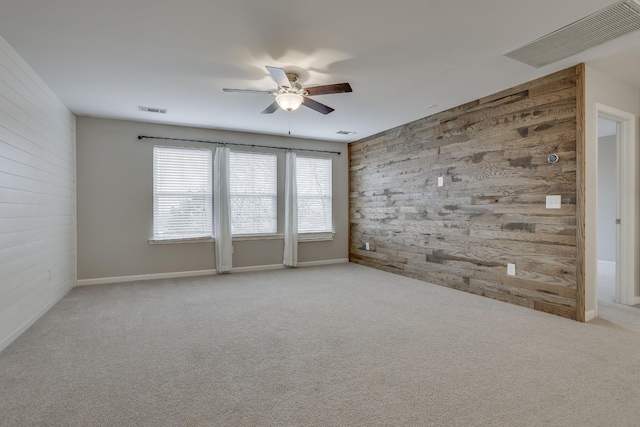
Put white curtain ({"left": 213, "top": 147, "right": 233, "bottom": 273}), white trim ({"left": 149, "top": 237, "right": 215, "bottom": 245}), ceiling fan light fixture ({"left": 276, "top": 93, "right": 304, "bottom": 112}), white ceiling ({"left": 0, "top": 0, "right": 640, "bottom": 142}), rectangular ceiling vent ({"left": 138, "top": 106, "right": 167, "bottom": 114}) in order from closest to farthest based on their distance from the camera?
white ceiling ({"left": 0, "top": 0, "right": 640, "bottom": 142}) < ceiling fan light fixture ({"left": 276, "top": 93, "right": 304, "bottom": 112}) < rectangular ceiling vent ({"left": 138, "top": 106, "right": 167, "bottom": 114}) < white trim ({"left": 149, "top": 237, "right": 215, "bottom": 245}) < white curtain ({"left": 213, "top": 147, "right": 233, "bottom": 273})

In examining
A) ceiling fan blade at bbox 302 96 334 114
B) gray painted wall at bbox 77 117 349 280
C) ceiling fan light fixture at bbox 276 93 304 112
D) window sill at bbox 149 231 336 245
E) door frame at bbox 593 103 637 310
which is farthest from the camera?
window sill at bbox 149 231 336 245

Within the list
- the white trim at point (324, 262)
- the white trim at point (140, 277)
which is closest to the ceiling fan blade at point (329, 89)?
the white trim at point (140, 277)

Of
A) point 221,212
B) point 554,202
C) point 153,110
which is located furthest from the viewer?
point 221,212

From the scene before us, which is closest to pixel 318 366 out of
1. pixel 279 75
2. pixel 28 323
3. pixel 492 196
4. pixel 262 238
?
pixel 279 75

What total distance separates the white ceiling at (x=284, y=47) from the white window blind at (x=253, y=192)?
165cm

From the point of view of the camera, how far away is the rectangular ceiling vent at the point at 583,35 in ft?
7.81

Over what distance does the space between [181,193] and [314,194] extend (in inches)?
97.3

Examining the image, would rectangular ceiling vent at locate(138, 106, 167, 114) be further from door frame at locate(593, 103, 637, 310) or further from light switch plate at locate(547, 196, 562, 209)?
door frame at locate(593, 103, 637, 310)

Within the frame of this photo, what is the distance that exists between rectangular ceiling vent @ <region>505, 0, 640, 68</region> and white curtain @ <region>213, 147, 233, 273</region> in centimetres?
439

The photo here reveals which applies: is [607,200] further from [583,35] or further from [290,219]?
[290,219]

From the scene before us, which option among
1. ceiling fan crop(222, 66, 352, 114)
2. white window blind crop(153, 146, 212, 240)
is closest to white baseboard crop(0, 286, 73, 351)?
white window blind crop(153, 146, 212, 240)

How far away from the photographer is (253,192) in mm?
6137

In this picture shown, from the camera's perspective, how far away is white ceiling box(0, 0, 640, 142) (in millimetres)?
2373

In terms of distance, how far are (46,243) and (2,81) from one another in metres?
1.79
